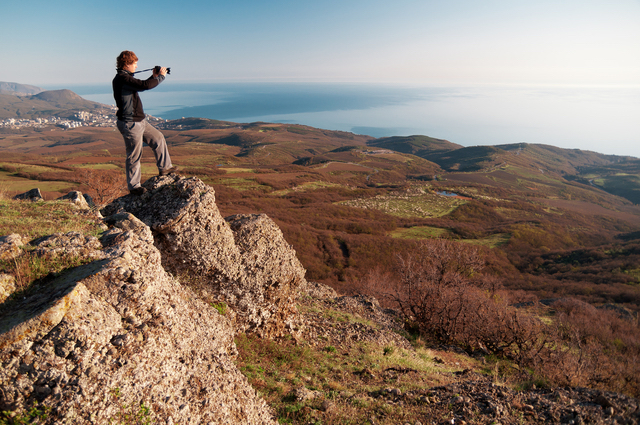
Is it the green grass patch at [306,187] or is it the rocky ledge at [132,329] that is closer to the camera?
the rocky ledge at [132,329]

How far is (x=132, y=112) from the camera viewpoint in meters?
7.53

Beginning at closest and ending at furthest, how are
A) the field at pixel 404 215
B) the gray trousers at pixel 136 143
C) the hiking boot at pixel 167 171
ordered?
the gray trousers at pixel 136 143 < the hiking boot at pixel 167 171 < the field at pixel 404 215

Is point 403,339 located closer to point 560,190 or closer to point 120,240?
point 120,240

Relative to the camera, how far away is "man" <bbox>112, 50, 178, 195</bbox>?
7068 millimetres

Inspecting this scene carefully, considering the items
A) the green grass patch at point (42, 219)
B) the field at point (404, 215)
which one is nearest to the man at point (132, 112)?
the green grass patch at point (42, 219)

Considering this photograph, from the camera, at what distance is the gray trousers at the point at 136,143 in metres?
7.67

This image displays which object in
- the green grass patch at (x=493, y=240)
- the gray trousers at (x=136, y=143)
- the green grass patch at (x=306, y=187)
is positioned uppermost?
the gray trousers at (x=136, y=143)

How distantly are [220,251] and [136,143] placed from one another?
12.4ft

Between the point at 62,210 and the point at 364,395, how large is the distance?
948 cm

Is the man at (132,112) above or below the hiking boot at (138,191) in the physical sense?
above

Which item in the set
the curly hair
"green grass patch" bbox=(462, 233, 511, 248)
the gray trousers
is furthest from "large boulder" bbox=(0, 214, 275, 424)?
"green grass patch" bbox=(462, 233, 511, 248)

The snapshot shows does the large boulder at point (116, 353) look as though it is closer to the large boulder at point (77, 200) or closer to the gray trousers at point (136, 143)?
the gray trousers at point (136, 143)

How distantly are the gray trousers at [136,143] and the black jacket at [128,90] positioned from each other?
23cm

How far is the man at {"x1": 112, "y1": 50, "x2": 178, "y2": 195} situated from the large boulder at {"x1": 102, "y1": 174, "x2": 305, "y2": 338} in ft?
3.13
